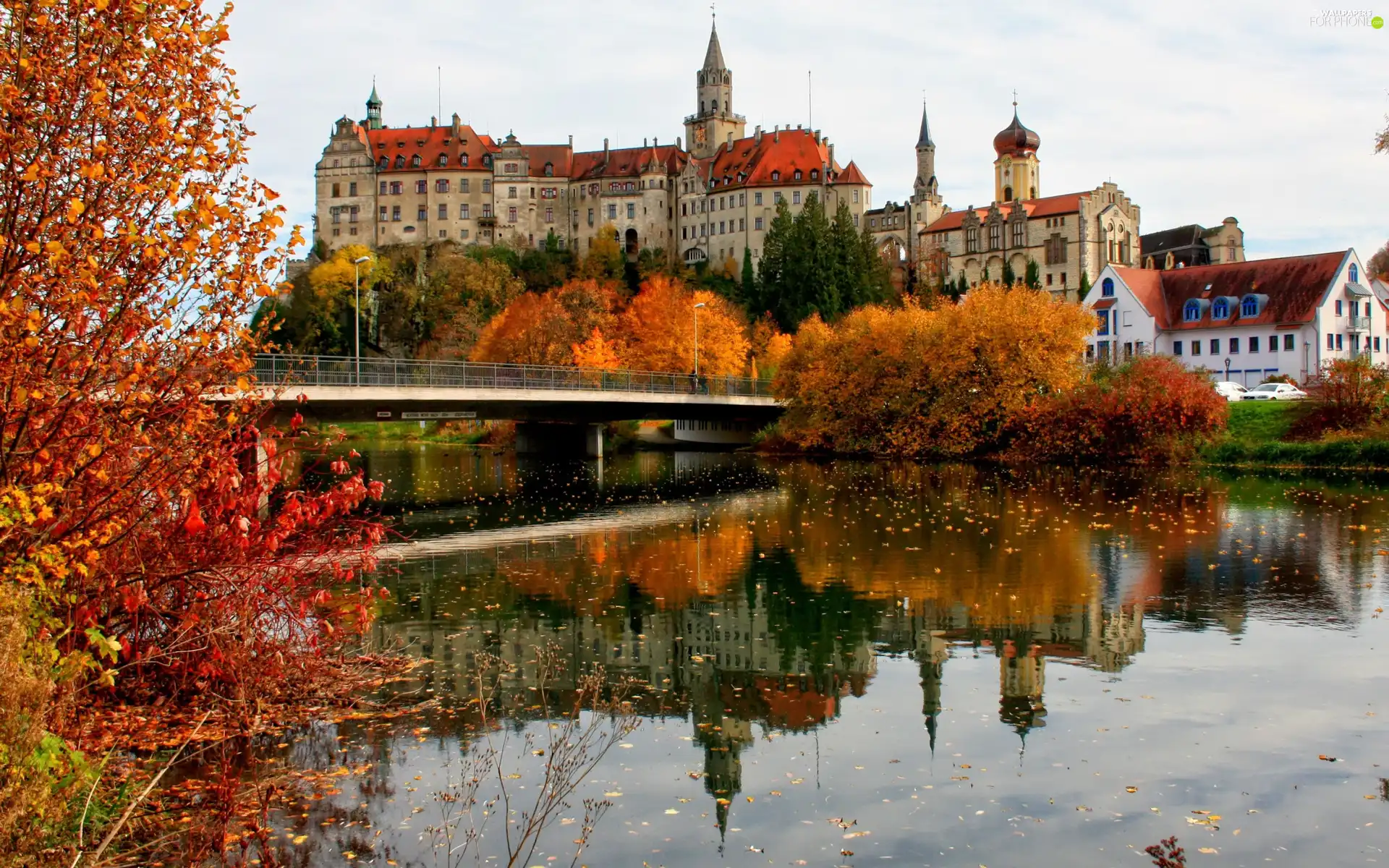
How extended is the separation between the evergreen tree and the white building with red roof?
1848 cm

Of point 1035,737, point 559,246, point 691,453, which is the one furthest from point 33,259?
point 559,246

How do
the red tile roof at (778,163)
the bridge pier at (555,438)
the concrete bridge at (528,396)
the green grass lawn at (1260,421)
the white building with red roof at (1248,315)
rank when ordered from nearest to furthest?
1. the concrete bridge at (528,396)
2. the green grass lawn at (1260,421)
3. the bridge pier at (555,438)
4. the white building with red roof at (1248,315)
5. the red tile roof at (778,163)

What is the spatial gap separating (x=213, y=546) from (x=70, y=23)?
5210 mm

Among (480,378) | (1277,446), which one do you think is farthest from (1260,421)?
(480,378)

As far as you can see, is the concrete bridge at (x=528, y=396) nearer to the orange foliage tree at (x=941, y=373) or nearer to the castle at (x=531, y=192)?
the orange foliage tree at (x=941, y=373)

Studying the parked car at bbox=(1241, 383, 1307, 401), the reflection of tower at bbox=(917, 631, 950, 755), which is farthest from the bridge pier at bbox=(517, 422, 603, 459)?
the reflection of tower at bbox=(917, 631, 950, 755)

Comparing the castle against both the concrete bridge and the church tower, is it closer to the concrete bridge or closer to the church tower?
the church tower

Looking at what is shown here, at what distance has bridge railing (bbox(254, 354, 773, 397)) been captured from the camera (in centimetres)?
4028

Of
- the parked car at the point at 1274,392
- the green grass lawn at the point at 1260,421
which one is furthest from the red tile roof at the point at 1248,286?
the green grass lawn at the point at 1260,421

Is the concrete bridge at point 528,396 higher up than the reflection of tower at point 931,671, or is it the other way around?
the concrete bridge at point 528,396

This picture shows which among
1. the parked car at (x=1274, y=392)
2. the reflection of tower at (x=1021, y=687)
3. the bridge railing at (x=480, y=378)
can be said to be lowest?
the reflection of tower at (x=1021, y=687)

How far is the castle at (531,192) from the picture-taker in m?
138

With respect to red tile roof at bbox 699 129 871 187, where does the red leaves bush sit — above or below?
below

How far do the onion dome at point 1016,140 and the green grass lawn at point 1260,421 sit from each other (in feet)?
246
